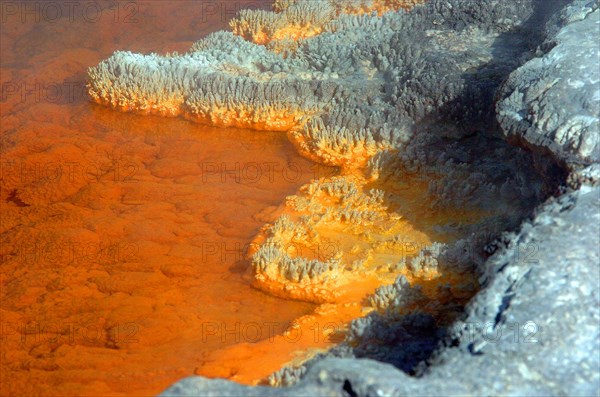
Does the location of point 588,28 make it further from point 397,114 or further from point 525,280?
point 525,280

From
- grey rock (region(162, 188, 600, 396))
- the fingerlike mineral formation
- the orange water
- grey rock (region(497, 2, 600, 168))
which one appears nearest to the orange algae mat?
the orange water

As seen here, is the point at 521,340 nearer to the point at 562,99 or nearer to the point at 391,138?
the point at 562,99

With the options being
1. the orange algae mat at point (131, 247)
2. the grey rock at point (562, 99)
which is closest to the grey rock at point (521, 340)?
the grey rock at point (562, 99)

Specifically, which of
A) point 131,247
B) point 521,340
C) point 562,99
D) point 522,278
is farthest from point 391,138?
point 521,340

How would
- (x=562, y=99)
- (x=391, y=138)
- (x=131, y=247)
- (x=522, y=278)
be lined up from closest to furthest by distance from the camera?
(x=522, y=278), (x=562, y=99), (x=131, y=247), (x=391, y=138)

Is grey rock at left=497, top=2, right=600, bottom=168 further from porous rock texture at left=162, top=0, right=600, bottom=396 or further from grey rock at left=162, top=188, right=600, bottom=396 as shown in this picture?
grey rock at left=162, top=188, right=600, bottom=396

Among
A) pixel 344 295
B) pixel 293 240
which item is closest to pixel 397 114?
pixel 293 240

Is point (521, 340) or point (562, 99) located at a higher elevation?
point (562, 99)
